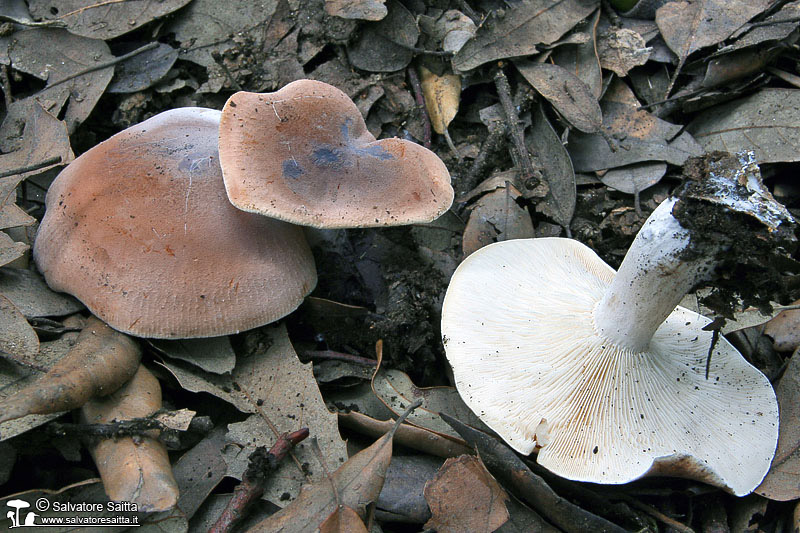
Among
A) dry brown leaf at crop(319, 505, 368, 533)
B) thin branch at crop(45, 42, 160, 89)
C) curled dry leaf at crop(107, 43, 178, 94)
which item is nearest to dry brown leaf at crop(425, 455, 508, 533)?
dry brown leaf at crop(319, 505, 368, 533)

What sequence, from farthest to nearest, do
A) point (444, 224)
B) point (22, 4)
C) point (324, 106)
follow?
1. point (22, 4)
2. point (444, 224)
3. point (324, 106)

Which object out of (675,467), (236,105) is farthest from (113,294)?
(675,467)

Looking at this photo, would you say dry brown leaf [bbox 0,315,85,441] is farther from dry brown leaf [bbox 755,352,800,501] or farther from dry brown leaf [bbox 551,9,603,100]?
dry brown leaf [bbox 551,9,603,100]

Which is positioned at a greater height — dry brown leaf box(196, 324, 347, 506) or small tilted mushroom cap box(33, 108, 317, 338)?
small tilted mushroom cap box(33, 108, 317, 338)

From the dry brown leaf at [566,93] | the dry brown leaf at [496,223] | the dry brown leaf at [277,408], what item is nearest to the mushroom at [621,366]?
Result: the dry brown leaf at [496,223]

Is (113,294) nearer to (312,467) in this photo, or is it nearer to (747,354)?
(312,467)

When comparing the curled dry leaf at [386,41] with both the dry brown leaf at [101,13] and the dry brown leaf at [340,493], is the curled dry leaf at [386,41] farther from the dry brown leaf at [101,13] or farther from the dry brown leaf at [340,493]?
the dry brown leaf at [340,493]
